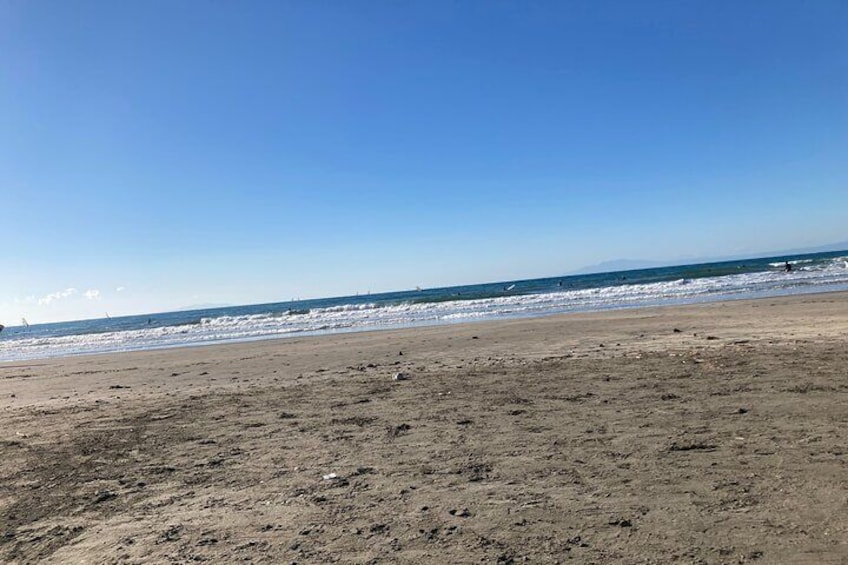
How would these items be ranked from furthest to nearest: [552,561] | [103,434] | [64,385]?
[64,385] < [103,434] < [552,561]

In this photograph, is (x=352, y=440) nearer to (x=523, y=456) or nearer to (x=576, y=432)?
(x=523, y=456)

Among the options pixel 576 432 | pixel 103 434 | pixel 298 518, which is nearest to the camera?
pixel 298 518

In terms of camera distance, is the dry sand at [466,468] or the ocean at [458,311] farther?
the ocean at [458,311]

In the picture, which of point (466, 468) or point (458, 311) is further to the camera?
point (458, 311)

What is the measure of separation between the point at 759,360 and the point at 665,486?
5843 mm

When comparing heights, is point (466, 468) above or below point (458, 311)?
below

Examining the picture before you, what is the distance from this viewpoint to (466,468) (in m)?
4.71

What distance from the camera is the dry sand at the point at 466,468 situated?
3381mm

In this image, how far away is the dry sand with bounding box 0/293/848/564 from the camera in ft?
11.1

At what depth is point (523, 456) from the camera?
4.88 metres

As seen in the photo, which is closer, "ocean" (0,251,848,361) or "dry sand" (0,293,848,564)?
"dry sand" (0,293,848,564)

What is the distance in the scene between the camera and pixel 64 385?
46.8ft

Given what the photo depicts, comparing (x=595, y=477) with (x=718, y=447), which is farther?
(x=718, y=447)

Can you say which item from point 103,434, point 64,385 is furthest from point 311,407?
point 64,385
